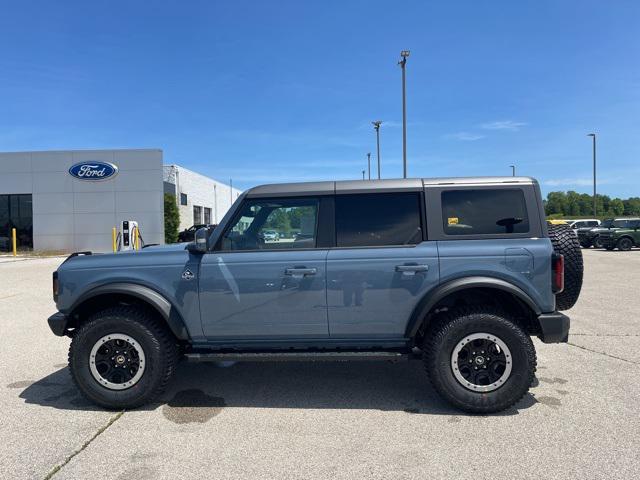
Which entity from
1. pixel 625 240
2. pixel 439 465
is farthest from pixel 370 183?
pixel 625 240

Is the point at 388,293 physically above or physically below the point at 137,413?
above

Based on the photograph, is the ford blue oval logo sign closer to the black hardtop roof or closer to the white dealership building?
the white dealership building

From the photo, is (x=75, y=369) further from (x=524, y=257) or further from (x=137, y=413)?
(x=524, y=257)

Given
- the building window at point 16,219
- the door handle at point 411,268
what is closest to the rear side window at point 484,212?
the door handle at point 411,268

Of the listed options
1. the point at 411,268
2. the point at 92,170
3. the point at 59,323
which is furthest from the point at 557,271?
the point at 92,170

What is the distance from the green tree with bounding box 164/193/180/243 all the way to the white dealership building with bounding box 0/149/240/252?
298 cm

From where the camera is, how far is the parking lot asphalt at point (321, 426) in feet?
9.73

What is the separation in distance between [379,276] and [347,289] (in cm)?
29

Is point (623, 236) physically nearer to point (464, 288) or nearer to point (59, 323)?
point (464, 288)

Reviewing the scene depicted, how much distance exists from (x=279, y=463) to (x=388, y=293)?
1.53 m

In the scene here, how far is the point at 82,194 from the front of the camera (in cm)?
2578

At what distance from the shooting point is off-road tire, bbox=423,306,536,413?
145 inches

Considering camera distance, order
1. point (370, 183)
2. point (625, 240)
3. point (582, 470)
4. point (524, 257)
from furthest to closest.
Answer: point (625, 240) < point (370, 183) < point (524, 257) < point (582, 470)

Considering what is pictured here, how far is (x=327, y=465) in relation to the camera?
299cm
